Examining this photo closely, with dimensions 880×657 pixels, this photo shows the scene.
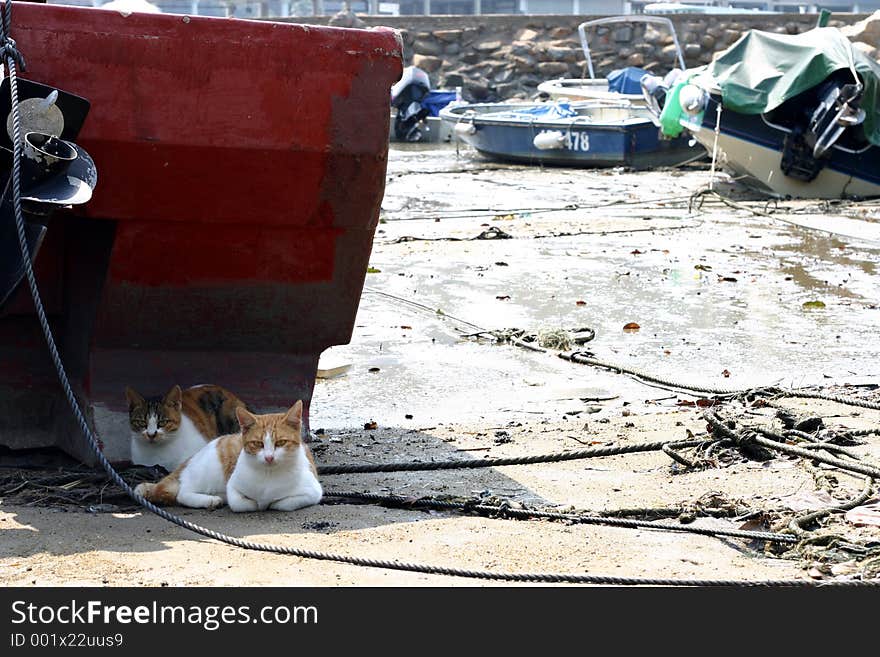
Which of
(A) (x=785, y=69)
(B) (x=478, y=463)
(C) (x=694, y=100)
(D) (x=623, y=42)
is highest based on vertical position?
(D) (x=623, y=42)

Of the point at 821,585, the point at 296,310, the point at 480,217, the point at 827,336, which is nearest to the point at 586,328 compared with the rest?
the point at 827,336

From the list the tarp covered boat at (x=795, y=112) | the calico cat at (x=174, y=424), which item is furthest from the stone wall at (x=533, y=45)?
the calico cat at (x=174, y=424)

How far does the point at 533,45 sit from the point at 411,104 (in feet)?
23.1

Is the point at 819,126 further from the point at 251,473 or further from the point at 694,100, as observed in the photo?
the point at 251,473

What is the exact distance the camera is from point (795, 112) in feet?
48.1

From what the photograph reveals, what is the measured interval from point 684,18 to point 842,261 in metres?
19.4

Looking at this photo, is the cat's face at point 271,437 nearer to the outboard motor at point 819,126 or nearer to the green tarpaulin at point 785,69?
the green tarpaulin at point 785,69

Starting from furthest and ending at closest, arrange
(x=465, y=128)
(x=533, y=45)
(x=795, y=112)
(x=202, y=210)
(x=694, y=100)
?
1. (x=533, y=45)
2. (x=465, y=128)
3. (x=694, y=100)
4. (x=795, y=112)
5. (x=202, y=210)

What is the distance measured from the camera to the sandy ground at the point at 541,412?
11.8 ft

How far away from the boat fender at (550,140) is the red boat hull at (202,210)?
1379cm

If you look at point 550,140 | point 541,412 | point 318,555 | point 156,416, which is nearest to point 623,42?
point 550,140

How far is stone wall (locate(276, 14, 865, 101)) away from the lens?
28.1 metres

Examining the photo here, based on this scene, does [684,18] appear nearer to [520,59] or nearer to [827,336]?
[520,59]

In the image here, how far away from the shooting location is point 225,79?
4383 millimetres
